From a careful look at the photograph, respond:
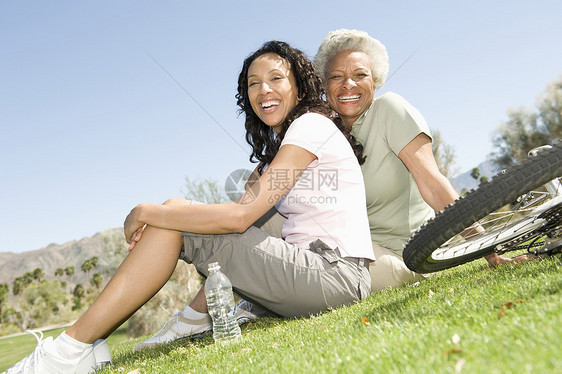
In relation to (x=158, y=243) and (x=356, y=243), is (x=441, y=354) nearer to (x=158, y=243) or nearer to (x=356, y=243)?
(x=356, y=243)

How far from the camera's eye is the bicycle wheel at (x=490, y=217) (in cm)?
192

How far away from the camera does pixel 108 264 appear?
69.6 ft

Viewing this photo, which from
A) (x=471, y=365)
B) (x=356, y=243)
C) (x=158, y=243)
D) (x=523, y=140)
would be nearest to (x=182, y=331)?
(x=158, y=243)

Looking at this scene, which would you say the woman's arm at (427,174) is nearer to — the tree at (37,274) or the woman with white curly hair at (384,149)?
the woman with white curly hair at (384,149)

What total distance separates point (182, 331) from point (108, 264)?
19481 mm

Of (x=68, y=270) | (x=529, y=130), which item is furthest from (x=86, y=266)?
(x=529, y=130)

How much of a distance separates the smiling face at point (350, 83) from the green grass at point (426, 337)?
5.91ft

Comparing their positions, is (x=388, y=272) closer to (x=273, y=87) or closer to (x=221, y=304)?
(x=221, y=304)

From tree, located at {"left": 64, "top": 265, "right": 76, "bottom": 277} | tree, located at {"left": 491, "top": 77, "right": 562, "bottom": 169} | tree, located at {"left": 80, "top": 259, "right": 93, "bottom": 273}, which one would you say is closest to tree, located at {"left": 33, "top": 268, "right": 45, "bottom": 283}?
tree, located at {"left": 64, "top": 265, "right": 76, "bottom": 277}

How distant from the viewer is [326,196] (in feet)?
9.46

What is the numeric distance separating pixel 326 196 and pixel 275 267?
0.57 metres

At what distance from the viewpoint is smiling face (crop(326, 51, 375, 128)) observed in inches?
155

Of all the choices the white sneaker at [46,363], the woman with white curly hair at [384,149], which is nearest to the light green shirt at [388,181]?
A: the woman with white curly hair at [384,149]

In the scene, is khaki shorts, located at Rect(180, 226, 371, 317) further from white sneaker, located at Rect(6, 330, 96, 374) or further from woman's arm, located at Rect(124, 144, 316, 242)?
white sneaker, located at Rect(6, 330, 96, 374)
